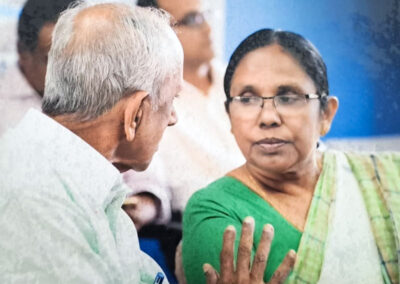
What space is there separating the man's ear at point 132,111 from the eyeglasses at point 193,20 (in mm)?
288

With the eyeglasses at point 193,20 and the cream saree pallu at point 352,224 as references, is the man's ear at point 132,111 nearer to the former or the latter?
the eyeglasses at point 193,20

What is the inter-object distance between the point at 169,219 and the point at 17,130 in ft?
1.84

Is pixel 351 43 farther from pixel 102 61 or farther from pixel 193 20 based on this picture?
pixel 102 61

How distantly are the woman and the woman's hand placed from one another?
1.3 inches

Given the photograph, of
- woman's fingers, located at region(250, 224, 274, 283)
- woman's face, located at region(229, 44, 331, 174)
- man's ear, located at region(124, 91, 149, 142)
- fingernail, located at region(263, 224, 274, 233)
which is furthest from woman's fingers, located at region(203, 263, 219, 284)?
man's ear, located at region(124, 91, 149, 142)

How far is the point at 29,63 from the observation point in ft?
5.81

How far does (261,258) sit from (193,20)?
32.1 inches

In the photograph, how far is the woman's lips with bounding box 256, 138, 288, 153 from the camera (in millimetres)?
1817

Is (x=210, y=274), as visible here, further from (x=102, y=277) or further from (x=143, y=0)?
(x=143, y=0)

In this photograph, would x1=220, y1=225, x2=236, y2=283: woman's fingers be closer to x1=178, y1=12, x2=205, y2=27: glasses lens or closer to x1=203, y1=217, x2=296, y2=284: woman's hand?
x1=203, y1=217, x2=296, y2=284: woman's hand

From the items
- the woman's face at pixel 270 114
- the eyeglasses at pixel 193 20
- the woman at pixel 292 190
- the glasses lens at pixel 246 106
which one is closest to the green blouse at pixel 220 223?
the woman at pixel 292 190

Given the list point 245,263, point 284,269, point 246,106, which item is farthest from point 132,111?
point 284,269

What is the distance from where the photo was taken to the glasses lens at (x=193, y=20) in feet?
5.95

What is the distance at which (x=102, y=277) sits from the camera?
154 cm
